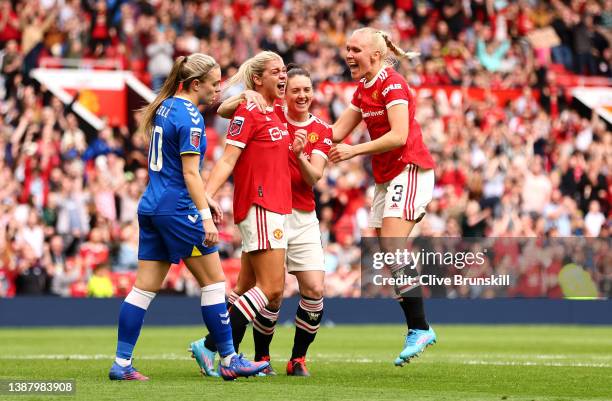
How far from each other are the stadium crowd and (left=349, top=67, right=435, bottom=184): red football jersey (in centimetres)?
704

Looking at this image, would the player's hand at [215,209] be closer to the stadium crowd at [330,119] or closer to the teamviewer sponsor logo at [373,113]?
the teamviewer sponsor logo at [373,113]

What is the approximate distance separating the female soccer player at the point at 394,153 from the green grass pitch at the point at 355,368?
874mm

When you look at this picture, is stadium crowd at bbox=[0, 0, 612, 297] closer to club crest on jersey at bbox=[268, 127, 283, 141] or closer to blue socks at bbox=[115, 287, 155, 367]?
club crest on jersey at bbox=[268, 127, 283, 141]

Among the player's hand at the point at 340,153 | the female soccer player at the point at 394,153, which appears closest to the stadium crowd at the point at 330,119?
the female soccer player at the point at 394,153

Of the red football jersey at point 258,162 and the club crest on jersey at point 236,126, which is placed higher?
the club crest on jersey at point 236,126

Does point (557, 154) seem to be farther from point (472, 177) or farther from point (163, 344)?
point (163, 344)

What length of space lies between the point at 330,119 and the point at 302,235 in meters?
13.9

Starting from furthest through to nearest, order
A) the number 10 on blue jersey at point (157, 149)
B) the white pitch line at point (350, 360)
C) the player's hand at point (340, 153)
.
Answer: the white pitch line at point (350, 360) → the player's hand at point (340, 153) → the number 10 on blue jersey at point (157, 149)

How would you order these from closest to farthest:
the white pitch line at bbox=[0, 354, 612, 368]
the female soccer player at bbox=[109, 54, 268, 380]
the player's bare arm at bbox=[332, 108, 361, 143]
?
the female soccer player at bbox=[109, 54, 268, 380] → the player's bare arm at bbox=[332, 108, 361, 143] → the white pitch line at bbox=[0, 354, 612, 368]

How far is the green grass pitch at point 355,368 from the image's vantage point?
8430mm

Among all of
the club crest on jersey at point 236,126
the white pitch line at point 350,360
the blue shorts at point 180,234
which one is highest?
the club crest on jersey at point 236,126

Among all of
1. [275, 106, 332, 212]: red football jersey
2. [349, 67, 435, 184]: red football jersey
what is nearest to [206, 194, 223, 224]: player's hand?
[275, 106, 332, 212]: red football jersey

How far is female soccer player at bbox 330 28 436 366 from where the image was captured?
10.2 m

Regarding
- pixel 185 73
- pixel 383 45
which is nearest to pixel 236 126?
pixel 185 73
